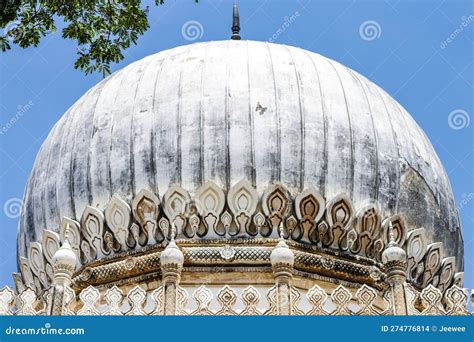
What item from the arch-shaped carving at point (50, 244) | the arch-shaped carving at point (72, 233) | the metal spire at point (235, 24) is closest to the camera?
the arch-shaped carving at point (72, 233)

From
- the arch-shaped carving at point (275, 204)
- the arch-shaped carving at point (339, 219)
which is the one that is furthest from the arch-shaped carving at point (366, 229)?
the arch-shaped carving at point (275, 204)

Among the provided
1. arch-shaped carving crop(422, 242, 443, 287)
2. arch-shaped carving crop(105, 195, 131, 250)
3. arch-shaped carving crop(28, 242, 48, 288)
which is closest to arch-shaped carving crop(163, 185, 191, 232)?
arch-shaped carving crop(105, 195, 131, 250)

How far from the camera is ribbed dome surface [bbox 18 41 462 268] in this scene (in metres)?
14.5

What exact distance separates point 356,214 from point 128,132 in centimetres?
302

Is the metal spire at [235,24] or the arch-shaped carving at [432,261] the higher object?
the metal spire at [235,24]

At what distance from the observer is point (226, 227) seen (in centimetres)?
1420

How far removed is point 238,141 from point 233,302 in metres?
2.46

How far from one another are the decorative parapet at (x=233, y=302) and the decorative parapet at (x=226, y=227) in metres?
0.63

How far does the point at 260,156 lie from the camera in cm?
1441

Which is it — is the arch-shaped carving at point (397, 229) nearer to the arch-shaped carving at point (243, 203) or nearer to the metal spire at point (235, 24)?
the arch-shaped carving at point (243, 203)

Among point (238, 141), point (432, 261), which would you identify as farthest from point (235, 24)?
point (432, 261)

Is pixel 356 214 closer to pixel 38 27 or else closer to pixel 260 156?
pixel 260 156

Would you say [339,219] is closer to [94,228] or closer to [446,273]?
[446,273]

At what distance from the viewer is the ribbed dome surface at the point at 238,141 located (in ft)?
47.5
